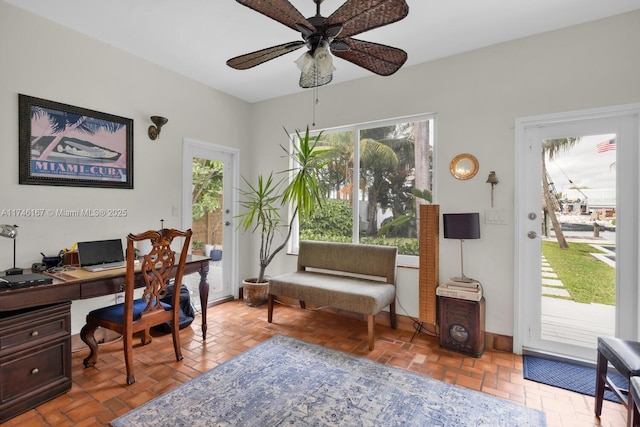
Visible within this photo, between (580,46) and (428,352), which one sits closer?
(580,46)

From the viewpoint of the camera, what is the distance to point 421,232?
119 inches

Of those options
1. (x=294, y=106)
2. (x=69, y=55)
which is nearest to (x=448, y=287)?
(x=294, y=106)

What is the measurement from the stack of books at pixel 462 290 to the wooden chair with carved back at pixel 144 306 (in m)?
2.22

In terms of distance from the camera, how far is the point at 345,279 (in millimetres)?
3438

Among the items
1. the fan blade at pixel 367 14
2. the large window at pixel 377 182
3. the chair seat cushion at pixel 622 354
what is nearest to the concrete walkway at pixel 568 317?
the chair seat cushion at pixel 622 354

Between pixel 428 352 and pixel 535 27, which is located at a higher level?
pixel 535 27

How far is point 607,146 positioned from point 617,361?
5.63ft

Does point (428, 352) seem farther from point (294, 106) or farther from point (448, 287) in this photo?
point (294, 106)

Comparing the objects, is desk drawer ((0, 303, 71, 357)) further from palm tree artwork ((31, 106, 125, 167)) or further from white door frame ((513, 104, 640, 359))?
white door frame ((513, 104, 640, 359))

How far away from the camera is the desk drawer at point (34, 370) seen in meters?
1.89

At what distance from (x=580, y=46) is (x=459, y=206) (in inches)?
62.2

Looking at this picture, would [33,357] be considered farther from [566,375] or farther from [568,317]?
[568,317]

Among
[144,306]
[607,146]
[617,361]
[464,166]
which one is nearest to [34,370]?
[144,306]

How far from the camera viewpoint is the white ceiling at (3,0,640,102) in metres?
2.37
